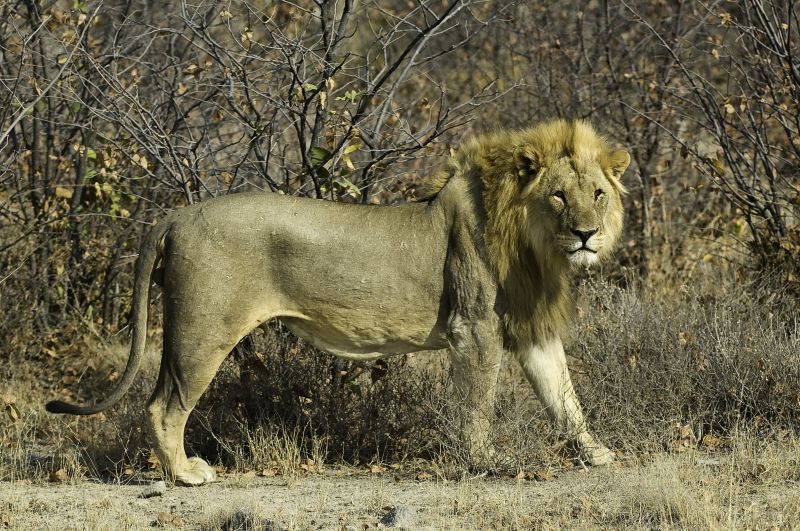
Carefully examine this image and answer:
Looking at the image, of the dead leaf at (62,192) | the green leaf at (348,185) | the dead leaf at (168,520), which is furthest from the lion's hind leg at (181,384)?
the dead leaf at (62,192)

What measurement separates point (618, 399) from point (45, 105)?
4.23 metres

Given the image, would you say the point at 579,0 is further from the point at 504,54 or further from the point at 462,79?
the point at 462,79

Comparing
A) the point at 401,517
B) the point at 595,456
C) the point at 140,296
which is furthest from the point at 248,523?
the point at 595,456

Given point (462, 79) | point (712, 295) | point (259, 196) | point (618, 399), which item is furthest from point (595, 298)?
point (462, 79)

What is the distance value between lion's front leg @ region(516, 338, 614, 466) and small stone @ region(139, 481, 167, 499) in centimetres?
179

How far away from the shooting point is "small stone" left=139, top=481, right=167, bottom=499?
18.1ft

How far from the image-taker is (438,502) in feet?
17.3

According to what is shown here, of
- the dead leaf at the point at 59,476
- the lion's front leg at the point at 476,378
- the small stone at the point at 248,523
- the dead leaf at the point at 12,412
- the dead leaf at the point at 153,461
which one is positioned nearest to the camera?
the small stone at the point at 248,523

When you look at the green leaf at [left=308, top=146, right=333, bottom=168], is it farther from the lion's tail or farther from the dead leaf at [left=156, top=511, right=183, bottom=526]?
the dead leaf at [left=156, top=511, right=183, bottom=526]

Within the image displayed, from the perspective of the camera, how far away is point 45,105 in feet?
26.0

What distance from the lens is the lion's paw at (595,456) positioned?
580cm

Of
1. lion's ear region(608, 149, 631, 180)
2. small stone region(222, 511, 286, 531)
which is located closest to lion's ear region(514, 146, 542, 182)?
lion's ear region(608, 149, 631, 180)

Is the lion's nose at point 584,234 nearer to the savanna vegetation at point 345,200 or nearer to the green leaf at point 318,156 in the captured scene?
the savanna vegetation at point 345,200

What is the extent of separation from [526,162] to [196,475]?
215 centimetres
